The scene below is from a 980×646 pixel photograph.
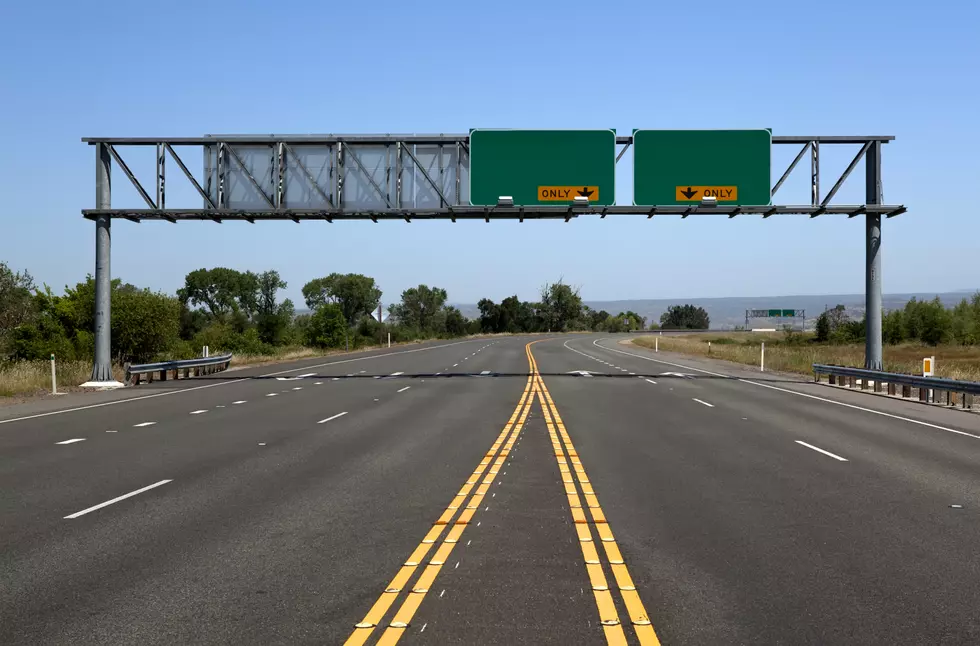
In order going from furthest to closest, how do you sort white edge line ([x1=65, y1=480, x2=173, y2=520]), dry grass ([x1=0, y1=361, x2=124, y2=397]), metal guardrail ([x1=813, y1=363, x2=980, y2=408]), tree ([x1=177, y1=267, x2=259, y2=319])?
tree ([x1=177, y1=267, x2=259, y2=319])
dry grass ([x1=0, y1=361, x2=124, y2=397])
metal guardrail ([x1=813, y1=363, x2=980, y2=408])
white edge line ([x1=65, y1=480, x2=173, y2=520])

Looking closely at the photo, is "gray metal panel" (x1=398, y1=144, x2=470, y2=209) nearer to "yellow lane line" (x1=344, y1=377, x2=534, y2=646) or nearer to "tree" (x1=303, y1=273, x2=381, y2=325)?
"yellow lane line" (x1=344, y1=377, x2=534, y2=646)

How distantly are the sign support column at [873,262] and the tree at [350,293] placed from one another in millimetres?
133364

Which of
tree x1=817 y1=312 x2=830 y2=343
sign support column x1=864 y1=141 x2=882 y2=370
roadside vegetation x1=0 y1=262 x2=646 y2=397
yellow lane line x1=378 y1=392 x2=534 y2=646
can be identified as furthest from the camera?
tree x1=817 y1=312 x2=830 y2=343

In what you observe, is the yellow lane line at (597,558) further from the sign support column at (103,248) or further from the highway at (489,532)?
the sign support column at (103,248)

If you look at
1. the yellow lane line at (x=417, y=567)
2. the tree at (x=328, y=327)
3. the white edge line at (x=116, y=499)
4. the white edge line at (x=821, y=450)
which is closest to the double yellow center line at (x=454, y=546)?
the yellow lane line at (x=417, y=567)

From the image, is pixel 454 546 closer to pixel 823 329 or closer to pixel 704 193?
pixel 704 193

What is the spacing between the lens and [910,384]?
23.8 meters

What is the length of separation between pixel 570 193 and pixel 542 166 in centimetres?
140

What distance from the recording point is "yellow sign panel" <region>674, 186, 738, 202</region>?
30.3 metres

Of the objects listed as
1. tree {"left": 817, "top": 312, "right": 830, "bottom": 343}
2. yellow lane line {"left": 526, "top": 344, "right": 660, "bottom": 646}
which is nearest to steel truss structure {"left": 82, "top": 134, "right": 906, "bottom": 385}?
yellow lane line {"left": 526, "top": 344, "right": 660, "bottom": 646}

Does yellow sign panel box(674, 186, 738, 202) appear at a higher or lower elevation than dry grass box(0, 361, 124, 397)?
higher

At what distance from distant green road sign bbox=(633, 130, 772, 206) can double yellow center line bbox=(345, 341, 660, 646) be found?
1863 centimetres

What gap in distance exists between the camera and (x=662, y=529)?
27.0 ft

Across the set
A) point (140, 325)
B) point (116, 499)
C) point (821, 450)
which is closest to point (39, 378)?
point (140, 325)
